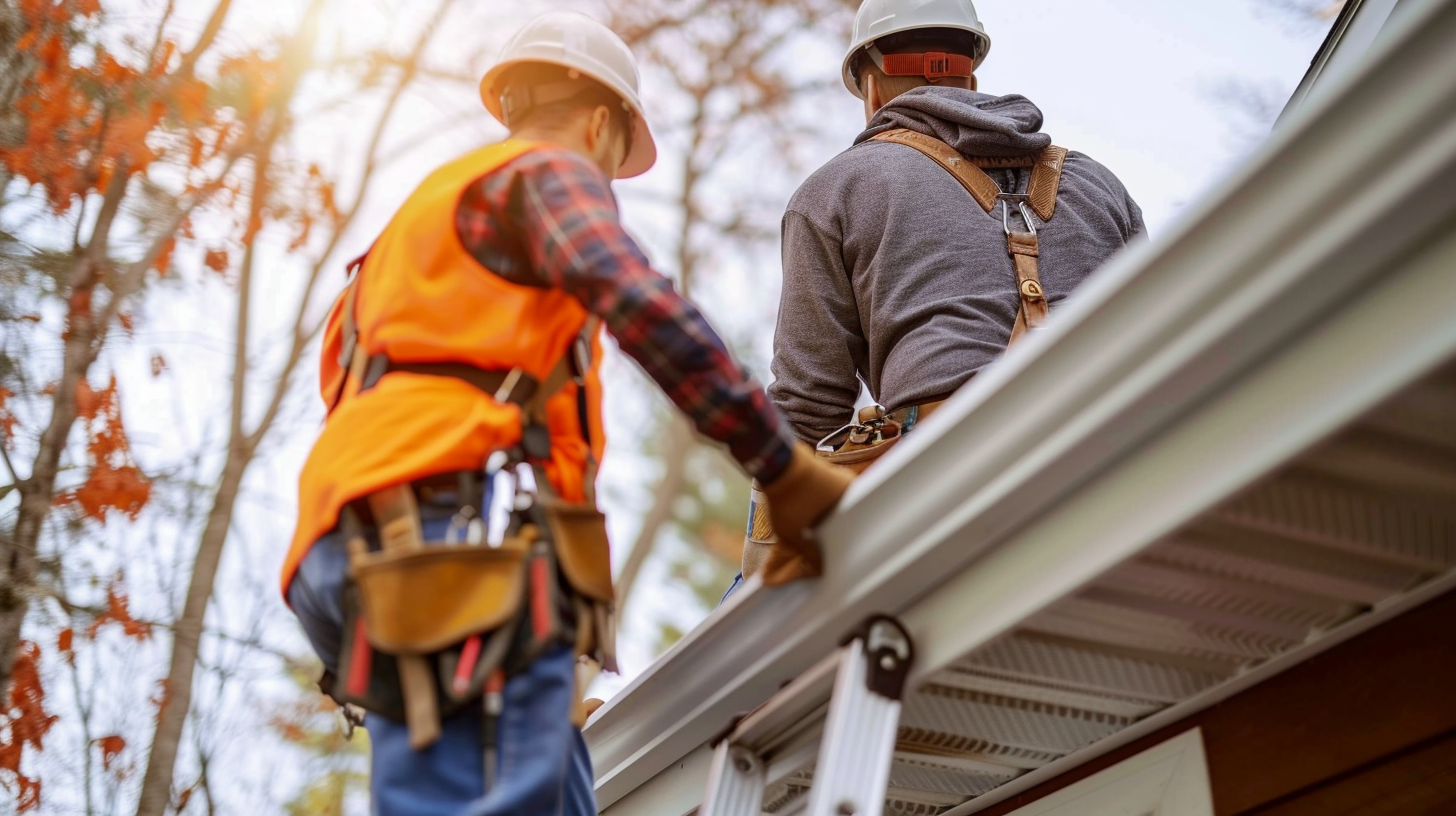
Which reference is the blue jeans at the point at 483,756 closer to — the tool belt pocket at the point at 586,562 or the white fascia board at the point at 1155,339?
the tool belt pocket at the point at 586,562

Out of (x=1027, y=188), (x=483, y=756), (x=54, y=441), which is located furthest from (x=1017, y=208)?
(x=54, y=441)

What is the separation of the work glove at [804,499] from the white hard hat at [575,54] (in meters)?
0.90

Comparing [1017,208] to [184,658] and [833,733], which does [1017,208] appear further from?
[184,658]

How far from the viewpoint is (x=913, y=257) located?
3.11 meters

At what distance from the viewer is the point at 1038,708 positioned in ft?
7.77

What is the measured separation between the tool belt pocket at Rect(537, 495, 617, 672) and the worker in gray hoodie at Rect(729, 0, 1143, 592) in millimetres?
1009

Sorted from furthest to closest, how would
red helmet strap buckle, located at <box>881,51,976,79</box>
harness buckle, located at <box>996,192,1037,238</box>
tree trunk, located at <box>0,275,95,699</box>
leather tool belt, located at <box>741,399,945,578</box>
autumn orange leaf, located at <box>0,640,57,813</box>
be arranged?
autumn orange leaf, located at <box>0,640,57,813</box> → tree trunk, located at <box>0,275,95,699</box> → red helmet strap buckle, located at <box>881,51,976,79</box> → harness buckle, located at <box>996,192,1037,238</box> → leather tool belt, located at <box>741,399,945,578</box>

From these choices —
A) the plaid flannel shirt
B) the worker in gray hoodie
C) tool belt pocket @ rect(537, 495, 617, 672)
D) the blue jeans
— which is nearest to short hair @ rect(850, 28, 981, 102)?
the worker in gray hoodie

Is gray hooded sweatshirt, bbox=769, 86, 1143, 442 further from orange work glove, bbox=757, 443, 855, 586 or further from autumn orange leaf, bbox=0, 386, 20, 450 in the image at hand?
autumn orange leaf, bbox=0, 386, 20, 450

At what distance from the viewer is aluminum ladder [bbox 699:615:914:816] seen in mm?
1964

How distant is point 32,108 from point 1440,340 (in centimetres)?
559

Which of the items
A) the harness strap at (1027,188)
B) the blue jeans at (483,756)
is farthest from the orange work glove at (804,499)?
the harness strap at (1027,188)

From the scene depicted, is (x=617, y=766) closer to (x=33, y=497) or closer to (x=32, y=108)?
(x=33, y=497)

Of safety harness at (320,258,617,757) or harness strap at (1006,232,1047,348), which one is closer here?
safety harness at (320,258,617,757)
